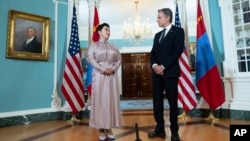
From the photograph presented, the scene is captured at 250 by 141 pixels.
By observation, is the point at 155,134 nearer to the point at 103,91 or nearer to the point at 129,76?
the point at 103,91

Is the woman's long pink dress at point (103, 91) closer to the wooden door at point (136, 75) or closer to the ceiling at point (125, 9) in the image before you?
the ceiling at point (125, 9)

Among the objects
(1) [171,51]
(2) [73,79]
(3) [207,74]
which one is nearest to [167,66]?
(1) [171,51]

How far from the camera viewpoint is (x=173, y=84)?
220 centimetres

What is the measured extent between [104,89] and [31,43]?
2273 mm

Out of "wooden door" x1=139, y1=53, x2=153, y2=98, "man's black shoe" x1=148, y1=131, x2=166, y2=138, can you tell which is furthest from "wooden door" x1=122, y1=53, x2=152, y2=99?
"man's black shoe" x1=148, y1=131, x2=166, y2=138

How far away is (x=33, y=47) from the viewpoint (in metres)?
3.79

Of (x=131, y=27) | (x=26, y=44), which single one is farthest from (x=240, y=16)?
(x=26, y=44)

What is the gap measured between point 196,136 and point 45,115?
2.83 metres

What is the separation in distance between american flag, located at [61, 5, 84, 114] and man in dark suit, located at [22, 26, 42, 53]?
643mm

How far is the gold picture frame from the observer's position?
3.52 m

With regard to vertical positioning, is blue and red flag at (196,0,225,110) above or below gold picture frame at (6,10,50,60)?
below

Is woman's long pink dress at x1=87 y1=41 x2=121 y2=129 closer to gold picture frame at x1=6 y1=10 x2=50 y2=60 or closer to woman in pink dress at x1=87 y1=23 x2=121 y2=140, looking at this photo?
woman in pink dress at x1=87 y1=23 x2=121 y2=140

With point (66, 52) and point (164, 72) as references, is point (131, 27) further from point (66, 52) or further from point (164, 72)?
point (164, 72)

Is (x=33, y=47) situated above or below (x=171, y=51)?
above
